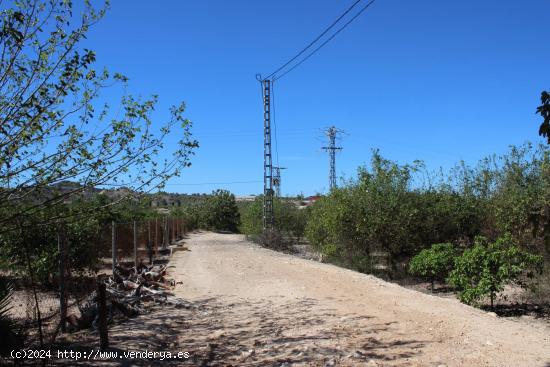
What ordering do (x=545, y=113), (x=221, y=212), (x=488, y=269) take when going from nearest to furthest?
1. (x=545, y=113)
2. (x=488, y=269)
3. (x=221, y=212)

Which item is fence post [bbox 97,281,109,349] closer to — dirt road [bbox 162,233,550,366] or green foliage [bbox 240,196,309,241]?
dirt road [bbox 162,233,550,366]

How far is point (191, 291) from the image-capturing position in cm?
1159

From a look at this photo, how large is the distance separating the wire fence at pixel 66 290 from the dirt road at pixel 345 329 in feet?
5.83

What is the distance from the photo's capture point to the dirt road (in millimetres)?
6098

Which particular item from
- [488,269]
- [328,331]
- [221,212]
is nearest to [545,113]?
[328,331]

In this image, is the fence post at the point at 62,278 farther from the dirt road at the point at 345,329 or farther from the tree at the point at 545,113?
the tree at the point at 545,113

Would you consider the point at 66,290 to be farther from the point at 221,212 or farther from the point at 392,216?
the point at 221,212

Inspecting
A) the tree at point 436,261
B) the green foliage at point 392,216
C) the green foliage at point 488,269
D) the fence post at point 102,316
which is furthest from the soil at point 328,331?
the green foliage at point 392,216

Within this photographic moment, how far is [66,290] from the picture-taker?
7.74m

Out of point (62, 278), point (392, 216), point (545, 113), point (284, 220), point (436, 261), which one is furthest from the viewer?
point (284, 220)

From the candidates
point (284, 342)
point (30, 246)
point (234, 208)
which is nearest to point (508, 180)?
point (284, 342)

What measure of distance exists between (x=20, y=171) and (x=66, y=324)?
114 inches

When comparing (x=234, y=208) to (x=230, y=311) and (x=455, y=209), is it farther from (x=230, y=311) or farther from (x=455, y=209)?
(x=230, y=311)

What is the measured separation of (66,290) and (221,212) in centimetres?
4783
